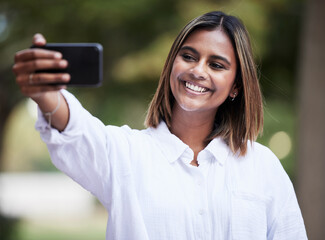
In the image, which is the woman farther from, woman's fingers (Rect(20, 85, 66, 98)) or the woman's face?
woman's fingers (Rect(20, 85, 66, 98))

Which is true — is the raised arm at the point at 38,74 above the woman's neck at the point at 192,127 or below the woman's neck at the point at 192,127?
above

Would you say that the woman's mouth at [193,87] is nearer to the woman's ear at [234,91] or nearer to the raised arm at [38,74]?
the woman's ear at [234,91]

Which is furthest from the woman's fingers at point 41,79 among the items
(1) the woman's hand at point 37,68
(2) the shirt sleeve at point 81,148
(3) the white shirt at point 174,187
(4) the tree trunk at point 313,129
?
(4) the tree trunk at point 313,129

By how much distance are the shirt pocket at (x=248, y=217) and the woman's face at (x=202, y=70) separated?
16.7 inches

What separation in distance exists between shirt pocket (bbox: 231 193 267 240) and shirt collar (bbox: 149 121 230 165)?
0.20 metres

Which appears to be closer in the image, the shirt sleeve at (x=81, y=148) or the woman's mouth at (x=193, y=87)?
the shirt sleeve at (x=81, y=148)

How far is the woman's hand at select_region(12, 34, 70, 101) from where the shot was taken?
1840 mm

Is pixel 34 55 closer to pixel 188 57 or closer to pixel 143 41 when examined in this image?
pixel 188 57

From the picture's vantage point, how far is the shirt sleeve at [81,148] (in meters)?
2.05

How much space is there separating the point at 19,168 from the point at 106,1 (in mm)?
35869

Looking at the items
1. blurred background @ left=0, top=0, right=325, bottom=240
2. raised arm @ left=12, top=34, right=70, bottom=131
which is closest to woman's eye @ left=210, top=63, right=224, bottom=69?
raised arm @ left=12, top=34, right=70, bottom=131

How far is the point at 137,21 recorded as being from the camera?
919 cm

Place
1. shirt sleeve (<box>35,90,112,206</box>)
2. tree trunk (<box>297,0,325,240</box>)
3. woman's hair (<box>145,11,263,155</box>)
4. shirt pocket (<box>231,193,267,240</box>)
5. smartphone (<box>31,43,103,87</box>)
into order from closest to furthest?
1. smartphone (<box>31,43,103,87</box>)
2. shirt sleeve (<box>35,90,112,206</box>)
3. shirt pocket (<box>231,193,267,240</box>)
4. woman's hair (<box>145,11,263,155</box>)
5. tree trunk (<box>297,0,325,240</box>)

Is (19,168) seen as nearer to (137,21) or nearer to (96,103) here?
(96,103)
